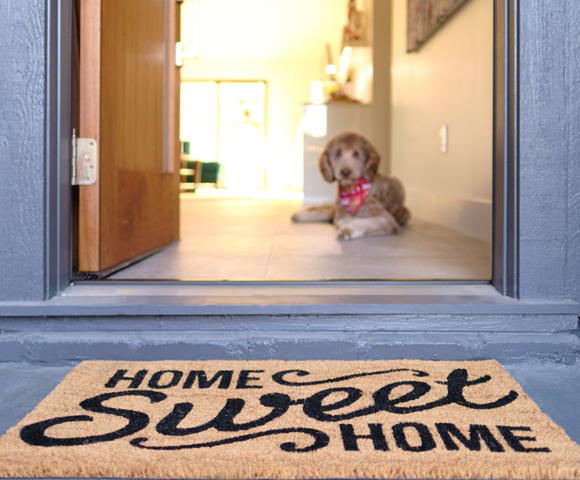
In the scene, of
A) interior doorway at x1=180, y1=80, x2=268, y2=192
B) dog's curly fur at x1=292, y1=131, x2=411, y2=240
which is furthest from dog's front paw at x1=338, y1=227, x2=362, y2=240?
interior doorway at x1=180, y1=80, x2=268, y2=192

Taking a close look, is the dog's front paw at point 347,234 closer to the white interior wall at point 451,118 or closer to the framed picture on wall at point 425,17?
the white interior wall at point 451,118

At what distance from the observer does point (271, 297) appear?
140 cm

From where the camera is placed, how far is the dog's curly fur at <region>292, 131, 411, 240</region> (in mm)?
3037

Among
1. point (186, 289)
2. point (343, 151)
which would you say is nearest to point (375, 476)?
point (186, 289)

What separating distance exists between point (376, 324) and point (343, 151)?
197cm

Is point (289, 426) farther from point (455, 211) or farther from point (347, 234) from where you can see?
point (455, 211)

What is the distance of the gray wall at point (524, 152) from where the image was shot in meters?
1.34

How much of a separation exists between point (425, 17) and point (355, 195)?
1414 millimetres

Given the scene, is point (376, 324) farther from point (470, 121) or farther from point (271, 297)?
point (470, 121)

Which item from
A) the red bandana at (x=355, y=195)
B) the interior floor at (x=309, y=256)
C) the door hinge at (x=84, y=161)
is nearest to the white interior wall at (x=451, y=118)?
the interior floor at (x=309, y=256)

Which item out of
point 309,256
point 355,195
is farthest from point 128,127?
point 355,195

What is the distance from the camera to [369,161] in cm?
320

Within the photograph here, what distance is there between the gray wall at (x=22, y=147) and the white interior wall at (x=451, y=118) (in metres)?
1.96

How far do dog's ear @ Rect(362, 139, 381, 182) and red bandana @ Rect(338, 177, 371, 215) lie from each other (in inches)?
1.7
